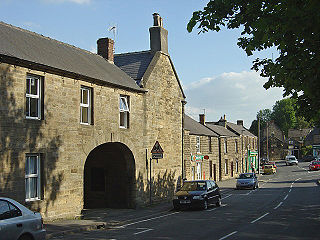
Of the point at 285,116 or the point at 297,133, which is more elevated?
the point at 285,116

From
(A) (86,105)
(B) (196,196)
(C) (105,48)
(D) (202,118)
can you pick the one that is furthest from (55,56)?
(D) (202,118)

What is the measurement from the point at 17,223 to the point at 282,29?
7.54 m

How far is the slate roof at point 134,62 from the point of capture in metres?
23.3

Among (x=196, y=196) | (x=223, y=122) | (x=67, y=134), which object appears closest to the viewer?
(x=67, y=134)

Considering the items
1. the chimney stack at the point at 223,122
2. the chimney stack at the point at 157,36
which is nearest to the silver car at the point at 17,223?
the chimney stack at the point at 157,36

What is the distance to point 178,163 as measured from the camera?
26047mm

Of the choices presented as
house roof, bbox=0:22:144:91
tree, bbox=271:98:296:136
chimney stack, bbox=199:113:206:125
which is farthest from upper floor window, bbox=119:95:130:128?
tree, bbox=271:98:296:136

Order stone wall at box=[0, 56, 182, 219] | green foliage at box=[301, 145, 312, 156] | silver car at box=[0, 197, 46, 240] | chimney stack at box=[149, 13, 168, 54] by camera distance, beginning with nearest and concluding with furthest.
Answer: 1. silver car at box=[0, 197, 46, 240]
2. stone wall at box=[0, 56, 182, 219]
3. chimney stack at box=[149, 13, 168, 54]
4. green foliage at box=[301, 145, 312, 156]

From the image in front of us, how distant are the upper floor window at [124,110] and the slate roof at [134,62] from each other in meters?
2.09

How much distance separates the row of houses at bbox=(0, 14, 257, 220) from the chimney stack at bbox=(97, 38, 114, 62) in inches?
2.5

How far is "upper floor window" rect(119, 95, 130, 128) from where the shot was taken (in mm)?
20609

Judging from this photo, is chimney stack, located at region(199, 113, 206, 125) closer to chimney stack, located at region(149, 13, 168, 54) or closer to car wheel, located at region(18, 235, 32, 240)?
chimney stack, located at region(149, 13, 168, 54)

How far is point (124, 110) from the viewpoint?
2062 cm

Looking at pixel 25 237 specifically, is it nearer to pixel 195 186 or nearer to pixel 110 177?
pixel 110 177
